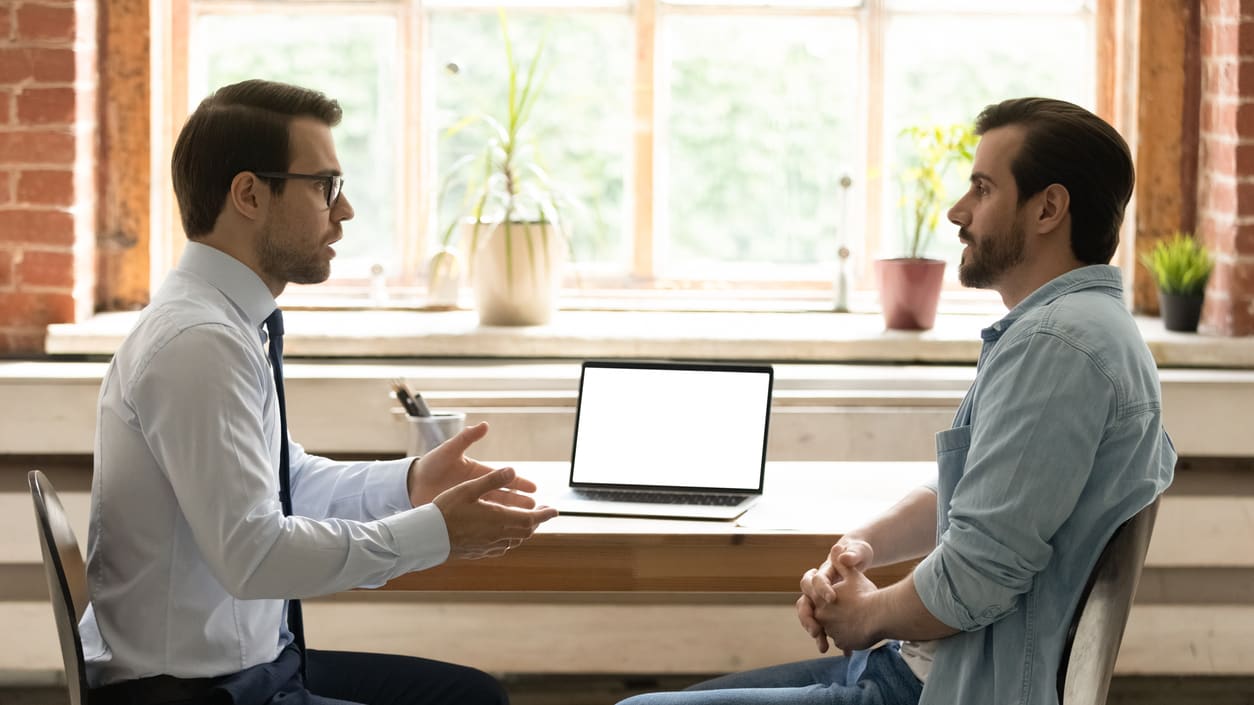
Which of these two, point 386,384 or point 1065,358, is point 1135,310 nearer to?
point 386,384

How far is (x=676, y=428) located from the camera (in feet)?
7.95

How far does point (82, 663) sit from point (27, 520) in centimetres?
181

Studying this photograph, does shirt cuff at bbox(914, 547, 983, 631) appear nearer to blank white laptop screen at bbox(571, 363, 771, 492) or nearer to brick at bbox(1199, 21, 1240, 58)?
blank white laptop screen at bbox(571, 363, 771, 492)

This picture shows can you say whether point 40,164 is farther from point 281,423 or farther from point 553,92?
point 281,423

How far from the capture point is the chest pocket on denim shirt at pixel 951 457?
1.71 meters

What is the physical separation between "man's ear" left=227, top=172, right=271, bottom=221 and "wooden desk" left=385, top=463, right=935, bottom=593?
62 cm

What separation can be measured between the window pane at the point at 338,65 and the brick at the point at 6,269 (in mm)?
683

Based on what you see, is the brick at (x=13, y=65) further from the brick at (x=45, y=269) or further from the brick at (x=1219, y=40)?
the brick at (x=1219, y=40)

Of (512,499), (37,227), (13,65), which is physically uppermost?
(13,65)

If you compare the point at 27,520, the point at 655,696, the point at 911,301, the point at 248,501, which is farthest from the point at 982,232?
the point at 27,520

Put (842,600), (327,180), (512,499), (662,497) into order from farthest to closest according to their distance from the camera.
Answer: (662,497), (512,499), (327,180), (842,600)

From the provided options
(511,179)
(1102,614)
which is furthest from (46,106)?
(1102,614)

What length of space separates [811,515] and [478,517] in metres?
0.66

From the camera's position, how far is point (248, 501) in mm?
A: 1648
